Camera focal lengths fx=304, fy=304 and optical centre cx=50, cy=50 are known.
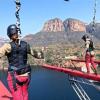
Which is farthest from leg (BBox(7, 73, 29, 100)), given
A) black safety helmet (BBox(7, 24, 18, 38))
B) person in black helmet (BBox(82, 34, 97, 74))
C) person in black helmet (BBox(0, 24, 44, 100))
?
person in black helmet (BBox(82, 34, 97, 74))

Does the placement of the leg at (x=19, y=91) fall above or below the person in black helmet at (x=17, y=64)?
below

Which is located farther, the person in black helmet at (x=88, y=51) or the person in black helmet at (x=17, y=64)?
the person in black helmet at (x=88, y=51)

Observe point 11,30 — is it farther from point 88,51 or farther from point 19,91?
point 88,51

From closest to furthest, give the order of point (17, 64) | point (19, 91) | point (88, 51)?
point (19, 91) → point (17, 64) → point (88, 51)

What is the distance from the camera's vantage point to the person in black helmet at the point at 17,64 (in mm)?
6012

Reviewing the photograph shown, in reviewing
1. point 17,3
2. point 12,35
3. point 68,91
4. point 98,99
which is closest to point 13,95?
point 12,35

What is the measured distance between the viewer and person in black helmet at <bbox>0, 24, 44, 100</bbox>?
6.01 metres

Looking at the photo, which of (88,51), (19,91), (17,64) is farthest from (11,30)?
(88,51)

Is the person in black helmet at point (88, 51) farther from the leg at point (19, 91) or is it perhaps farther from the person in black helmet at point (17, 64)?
the leg at point (19, 91)

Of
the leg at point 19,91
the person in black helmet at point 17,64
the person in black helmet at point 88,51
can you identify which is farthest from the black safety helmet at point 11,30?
the person in black helmet at point 88,51

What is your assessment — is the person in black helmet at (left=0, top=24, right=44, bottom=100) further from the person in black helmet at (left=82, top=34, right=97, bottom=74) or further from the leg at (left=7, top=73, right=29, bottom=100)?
the person in black helmet at (left=82, top=34, right=97, bottom=74)

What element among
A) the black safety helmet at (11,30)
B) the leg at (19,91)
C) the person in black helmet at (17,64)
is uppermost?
the black safety helmet at (11,30)

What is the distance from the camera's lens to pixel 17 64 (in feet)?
20.6

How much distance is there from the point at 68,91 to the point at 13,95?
279 feet
